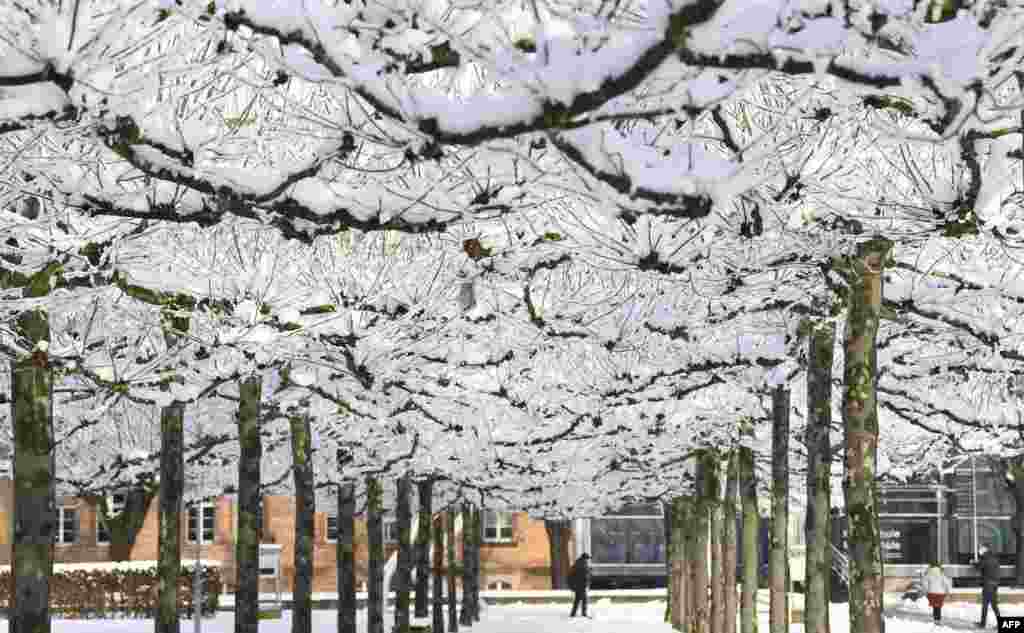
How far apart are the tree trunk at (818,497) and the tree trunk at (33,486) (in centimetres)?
627

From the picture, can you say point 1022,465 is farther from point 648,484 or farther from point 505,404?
point 505,404

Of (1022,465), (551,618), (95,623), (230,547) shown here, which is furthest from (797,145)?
(230,547)

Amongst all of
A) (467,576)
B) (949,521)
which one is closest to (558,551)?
(949,521)

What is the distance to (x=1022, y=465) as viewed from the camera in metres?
46.4

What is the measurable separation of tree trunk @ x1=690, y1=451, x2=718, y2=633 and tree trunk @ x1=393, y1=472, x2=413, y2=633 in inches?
215

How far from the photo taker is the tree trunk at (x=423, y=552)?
2451 centimetres

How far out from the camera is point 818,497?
13859 mm

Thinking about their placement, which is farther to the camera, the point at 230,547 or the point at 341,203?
the point at 230,547

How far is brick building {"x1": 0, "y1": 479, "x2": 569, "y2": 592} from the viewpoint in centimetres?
6056

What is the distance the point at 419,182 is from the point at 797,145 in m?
2.00

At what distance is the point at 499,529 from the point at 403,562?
41.6m

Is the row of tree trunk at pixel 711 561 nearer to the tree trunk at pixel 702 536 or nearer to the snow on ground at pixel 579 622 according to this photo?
the tree trunk at pixel 702 536

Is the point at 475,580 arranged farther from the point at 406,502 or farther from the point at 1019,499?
the point at 1019,499

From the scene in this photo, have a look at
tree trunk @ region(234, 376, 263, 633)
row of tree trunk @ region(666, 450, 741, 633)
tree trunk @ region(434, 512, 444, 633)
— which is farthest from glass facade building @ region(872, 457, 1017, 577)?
tree trunk @ region(234, 376, 263, 633)
